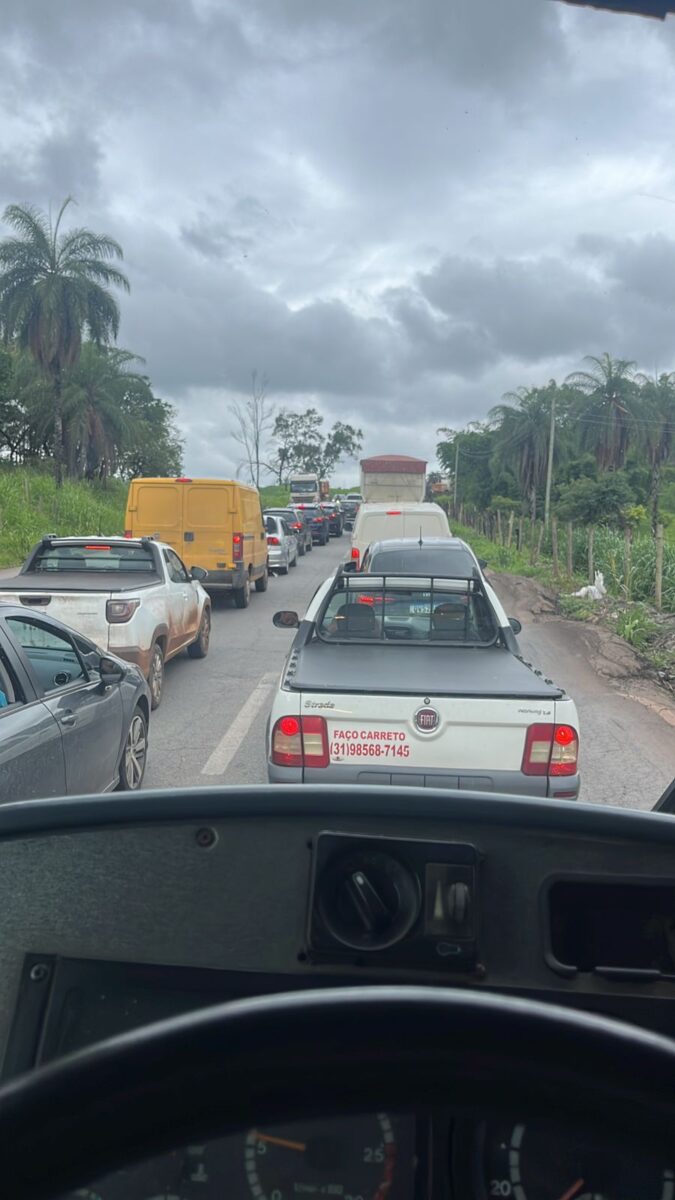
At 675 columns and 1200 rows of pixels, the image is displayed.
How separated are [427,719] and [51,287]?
37225 millimetres

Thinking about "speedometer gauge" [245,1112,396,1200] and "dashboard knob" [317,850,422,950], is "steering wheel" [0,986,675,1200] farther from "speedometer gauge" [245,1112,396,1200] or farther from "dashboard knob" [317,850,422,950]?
"dashboard knob" [317,850,422,950]

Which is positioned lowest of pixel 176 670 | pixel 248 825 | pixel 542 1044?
pixel 176 670

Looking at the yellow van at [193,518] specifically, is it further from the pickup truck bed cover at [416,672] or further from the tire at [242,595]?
the pickup truck bed cover at [416,672]

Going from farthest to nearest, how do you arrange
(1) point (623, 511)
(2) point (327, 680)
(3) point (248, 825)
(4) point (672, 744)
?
1. (1) point (623, 511)
2. (4) point (672, 744)
3. (2) point (327, 680)
4. (3) point (248, 825)

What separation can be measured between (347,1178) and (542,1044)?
53 cm

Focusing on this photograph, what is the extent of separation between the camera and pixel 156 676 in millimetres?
10109

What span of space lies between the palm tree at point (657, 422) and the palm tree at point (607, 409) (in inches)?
33.5

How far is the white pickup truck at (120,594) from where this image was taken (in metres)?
9.30

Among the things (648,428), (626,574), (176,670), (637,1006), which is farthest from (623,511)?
(648,428)

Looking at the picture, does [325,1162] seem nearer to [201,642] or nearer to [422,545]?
[422,545]

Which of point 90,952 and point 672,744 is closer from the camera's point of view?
point 90,952

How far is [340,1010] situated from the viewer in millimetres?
903

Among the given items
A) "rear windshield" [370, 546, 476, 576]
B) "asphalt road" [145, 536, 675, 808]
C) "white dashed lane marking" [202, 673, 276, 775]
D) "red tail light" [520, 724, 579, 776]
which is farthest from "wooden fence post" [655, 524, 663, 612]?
"red tail light" [520, 724, 579, 776]

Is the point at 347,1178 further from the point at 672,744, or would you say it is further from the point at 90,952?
the point at 672,744
